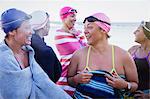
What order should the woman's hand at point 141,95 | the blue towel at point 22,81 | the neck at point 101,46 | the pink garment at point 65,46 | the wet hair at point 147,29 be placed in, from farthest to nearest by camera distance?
the pink garment at point 65,46 < the wet hair at point 147,29 < the woman's hand at point 141,95 < the neck at point 101,46 < the blue towel at point 22,81

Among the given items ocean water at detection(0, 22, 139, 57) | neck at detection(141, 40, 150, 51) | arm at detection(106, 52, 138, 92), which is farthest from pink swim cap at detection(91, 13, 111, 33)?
ocean water at detection(0, 22, 139, 57)

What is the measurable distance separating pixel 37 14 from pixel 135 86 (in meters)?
0.89

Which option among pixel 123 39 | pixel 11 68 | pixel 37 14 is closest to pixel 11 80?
pixel 11 68

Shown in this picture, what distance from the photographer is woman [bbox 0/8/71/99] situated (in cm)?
154

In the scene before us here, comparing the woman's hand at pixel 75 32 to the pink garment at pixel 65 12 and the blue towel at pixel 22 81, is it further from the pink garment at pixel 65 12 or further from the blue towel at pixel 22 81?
the blue towel at pixel 22 81

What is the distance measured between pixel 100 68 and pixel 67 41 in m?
0.56

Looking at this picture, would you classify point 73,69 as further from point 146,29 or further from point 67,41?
point 146,29

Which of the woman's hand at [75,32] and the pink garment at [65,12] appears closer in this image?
the woman's hand at [75,32]

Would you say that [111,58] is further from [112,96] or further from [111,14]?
[111,14]

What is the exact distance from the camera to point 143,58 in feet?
6.72

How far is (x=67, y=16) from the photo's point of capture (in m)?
2.44

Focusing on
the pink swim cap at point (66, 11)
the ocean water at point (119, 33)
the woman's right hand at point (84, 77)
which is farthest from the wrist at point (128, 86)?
the pink swim cap at point (66, 11)

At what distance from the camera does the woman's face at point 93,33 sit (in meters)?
1.82

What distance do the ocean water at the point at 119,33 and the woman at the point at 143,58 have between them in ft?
0.78
